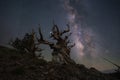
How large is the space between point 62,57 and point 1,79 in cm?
1041

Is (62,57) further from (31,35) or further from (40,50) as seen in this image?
(40,50)

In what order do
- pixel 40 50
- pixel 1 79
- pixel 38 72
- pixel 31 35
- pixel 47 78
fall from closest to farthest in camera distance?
pixel 1 79
pixel 47 78
pixel 38 72
pixel 31 35
pixel 40 50

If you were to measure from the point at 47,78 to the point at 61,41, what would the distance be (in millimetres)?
10461

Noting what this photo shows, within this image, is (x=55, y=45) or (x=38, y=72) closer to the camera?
(x=38, y=72)

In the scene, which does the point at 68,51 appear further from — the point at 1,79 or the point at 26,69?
the point at 1,79

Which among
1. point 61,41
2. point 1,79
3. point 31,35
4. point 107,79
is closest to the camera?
point 1,79

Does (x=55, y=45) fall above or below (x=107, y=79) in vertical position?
above

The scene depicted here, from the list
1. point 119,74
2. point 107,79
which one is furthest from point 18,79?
point 119,74

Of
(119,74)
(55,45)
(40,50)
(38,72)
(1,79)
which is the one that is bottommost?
(1,79)

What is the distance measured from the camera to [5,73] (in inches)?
627

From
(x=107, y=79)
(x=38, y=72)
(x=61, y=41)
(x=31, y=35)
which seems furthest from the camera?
(x=31, y=35)

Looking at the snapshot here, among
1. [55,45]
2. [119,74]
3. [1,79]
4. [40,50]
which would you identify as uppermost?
[40,50]

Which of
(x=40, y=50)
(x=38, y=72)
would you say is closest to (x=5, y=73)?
(x=38, y=72)

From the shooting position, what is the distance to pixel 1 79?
1459cm
